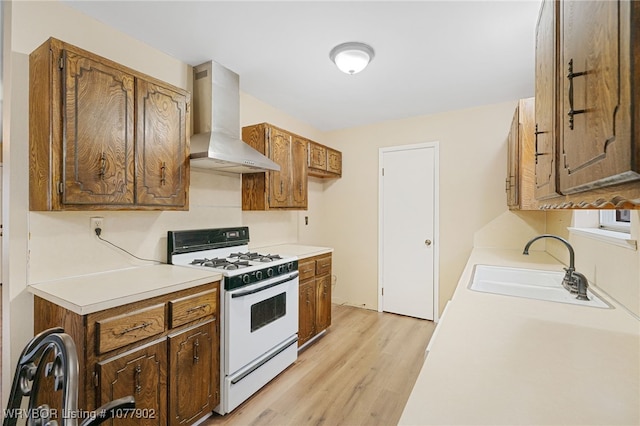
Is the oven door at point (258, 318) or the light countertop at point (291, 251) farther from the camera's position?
the light countertop at point (291, 251)

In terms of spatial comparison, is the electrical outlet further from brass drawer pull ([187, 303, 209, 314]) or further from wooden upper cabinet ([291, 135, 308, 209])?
wooden upper cabinet ([291, 135, 308, 209])

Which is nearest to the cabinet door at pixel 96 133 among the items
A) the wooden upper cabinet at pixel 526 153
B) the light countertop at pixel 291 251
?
the light countertop at pixel 291 251

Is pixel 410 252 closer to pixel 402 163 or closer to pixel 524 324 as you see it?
pixel 402 163

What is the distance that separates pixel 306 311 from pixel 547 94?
2476 millimetres

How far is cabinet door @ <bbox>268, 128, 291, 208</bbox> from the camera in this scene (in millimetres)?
2947

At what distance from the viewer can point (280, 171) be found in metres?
3.04

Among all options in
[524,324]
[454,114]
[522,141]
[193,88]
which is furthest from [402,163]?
[524,324]

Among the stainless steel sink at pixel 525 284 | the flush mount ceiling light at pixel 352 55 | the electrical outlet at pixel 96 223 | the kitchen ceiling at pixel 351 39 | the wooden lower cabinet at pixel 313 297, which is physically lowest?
the wooden lower cabinet at pixel 313 297

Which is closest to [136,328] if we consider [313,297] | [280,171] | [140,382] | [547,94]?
[140,382]

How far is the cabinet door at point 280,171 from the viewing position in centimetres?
295

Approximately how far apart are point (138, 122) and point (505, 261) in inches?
115

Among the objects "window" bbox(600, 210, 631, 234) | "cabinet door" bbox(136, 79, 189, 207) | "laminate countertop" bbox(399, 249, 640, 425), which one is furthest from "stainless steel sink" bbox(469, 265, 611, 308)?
"cabinet door" bbox(136, 79, 189, 207)

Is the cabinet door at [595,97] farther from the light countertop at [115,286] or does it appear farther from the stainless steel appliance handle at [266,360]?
the stainless steel appliance handle at [266,360]

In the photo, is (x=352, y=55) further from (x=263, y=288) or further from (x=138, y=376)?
(x=138, y=376)
